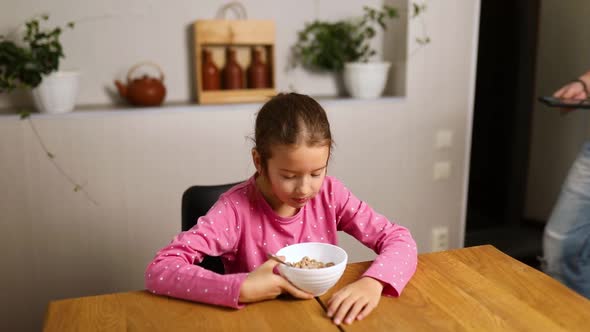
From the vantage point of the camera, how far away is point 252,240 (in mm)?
1316

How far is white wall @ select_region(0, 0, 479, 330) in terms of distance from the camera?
2.08 m

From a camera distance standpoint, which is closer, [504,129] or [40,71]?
[40,71]

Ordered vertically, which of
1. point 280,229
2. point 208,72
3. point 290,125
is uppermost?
point 208,72

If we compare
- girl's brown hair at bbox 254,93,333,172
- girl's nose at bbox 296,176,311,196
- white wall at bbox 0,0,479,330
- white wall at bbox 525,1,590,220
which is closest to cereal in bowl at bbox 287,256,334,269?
girl's nose at bbox 296,176,311,196

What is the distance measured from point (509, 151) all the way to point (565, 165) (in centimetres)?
33

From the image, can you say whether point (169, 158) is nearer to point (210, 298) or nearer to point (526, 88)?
point (210, 298)

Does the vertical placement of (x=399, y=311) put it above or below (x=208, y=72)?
below

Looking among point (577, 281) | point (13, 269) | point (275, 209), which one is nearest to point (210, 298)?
point (275, 209)

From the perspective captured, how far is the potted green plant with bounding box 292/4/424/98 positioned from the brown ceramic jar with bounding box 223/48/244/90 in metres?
0.34

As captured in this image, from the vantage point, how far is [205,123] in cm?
226

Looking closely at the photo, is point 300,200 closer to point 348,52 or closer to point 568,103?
point 568,103

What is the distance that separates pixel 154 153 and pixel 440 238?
1555 millimetres

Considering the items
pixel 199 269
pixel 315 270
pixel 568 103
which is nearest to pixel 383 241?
pixel 315 270

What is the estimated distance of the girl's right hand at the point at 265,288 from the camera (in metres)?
1.03
